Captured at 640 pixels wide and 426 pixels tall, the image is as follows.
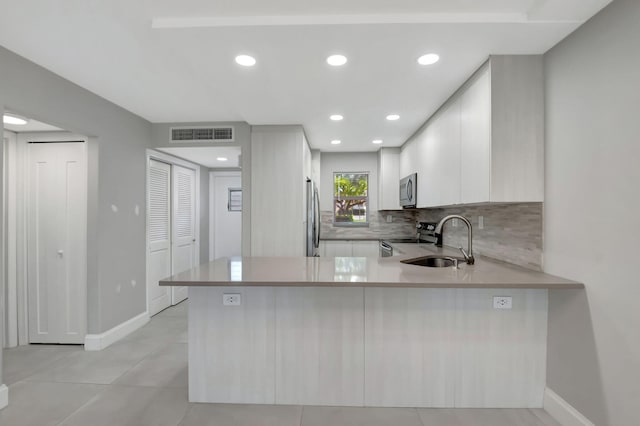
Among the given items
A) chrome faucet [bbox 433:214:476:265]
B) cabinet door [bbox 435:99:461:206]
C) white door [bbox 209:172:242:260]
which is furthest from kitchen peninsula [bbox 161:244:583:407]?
white door [bbox 209:172:242:260]

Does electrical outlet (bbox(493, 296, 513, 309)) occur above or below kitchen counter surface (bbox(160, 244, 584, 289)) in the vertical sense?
below

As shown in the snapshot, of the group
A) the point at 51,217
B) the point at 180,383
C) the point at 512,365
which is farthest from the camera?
the point at 51,217

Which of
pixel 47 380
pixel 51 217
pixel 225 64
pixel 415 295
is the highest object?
pixel 225 64

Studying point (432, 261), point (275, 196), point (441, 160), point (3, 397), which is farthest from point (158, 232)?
point (441, 160)

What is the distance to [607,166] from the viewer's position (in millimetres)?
1586

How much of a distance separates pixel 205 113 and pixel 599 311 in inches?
145

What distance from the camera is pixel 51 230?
128 inches

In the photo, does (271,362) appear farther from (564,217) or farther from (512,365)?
(564,217)

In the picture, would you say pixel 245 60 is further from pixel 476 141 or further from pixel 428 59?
pixel 476 141

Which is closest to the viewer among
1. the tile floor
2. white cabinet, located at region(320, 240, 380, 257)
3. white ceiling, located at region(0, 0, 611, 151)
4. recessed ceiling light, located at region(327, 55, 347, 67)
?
white ceiling, located at region(0, 0, 611, 151)

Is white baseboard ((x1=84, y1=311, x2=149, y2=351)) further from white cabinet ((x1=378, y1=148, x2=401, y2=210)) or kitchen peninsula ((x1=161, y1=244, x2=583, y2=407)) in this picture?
white cabinet ((x1=378, y1=148, x2=401, y2=210))

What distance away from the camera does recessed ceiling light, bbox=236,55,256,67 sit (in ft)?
6.77

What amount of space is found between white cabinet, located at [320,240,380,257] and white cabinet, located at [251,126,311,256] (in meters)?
1.47

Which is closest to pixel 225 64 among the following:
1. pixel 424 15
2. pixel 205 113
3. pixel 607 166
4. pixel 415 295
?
pixel 424 15
